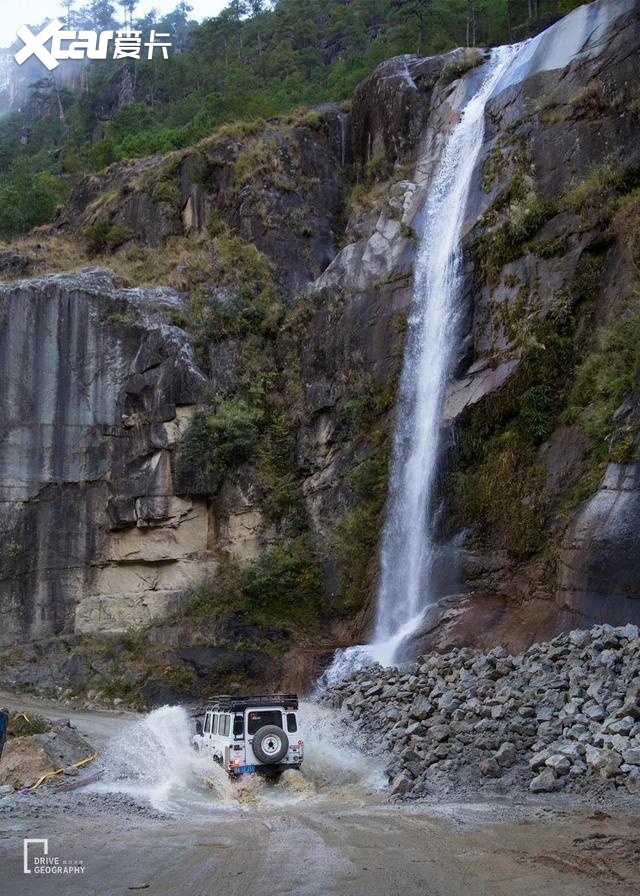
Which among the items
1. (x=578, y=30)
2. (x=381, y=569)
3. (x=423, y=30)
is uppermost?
(x=423, y=30)

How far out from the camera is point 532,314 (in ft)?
71.0

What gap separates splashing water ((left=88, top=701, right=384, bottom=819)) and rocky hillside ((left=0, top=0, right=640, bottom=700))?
3.93 meters

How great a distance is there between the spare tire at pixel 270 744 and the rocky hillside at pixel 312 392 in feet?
18.5

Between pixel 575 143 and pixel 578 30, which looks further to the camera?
pixel 578 30

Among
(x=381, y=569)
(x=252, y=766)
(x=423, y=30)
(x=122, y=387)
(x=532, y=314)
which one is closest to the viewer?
(x=252, y=766)

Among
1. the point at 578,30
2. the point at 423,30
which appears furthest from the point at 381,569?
the point at 423,30

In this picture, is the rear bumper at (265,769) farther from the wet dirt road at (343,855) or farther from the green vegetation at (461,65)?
the green vegetation at (461,65)

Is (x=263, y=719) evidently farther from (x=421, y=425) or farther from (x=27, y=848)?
(x=421, y=425)

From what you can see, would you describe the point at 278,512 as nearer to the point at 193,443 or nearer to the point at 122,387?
the point at 193,443

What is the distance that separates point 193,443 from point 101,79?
199 feet

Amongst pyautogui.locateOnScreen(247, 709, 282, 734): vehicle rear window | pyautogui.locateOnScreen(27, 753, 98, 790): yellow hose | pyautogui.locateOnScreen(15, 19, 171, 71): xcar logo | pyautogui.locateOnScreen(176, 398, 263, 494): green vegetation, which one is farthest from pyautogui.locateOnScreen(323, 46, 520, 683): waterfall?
pyautogui.locateOnScreen(15, 19, 171, 71): xcar logo

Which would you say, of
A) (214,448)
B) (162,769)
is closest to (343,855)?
(162,769)

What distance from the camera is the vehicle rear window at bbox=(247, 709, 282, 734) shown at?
14.0 meters

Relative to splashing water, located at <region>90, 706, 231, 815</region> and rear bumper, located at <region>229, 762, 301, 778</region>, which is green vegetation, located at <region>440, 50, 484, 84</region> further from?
rear bumper, located at <region>229, 762, 301, 778</region>
